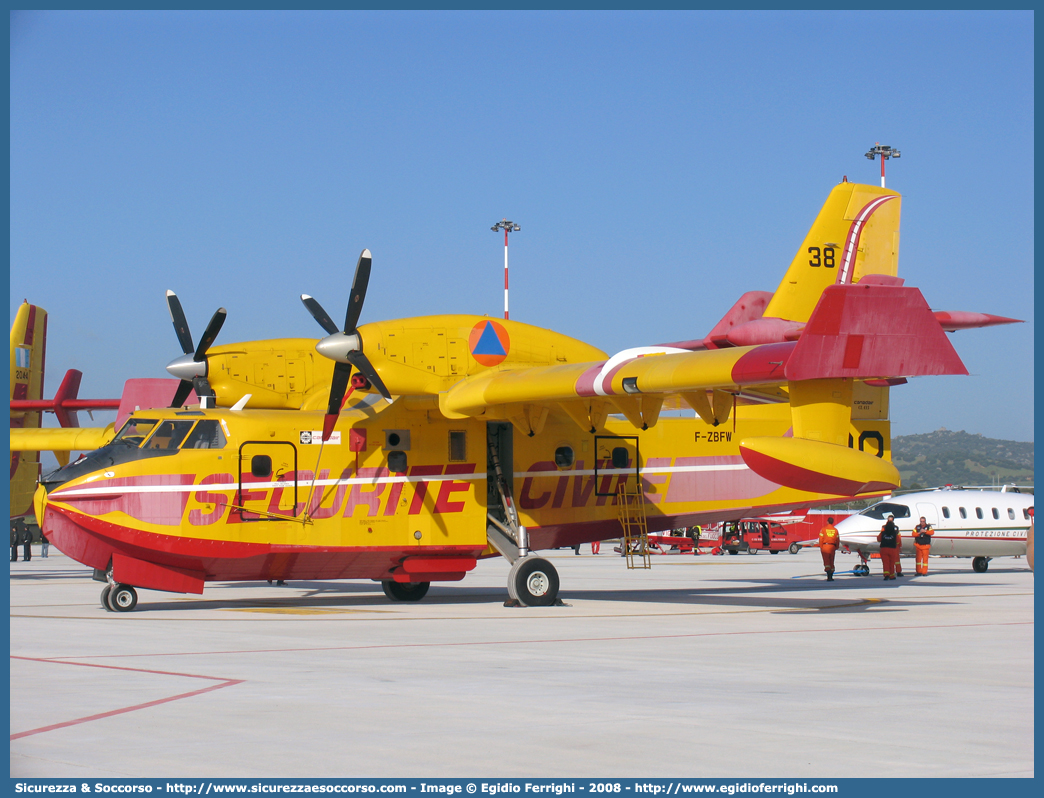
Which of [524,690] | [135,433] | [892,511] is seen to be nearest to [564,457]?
[135,433]

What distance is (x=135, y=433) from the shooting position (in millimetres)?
19406

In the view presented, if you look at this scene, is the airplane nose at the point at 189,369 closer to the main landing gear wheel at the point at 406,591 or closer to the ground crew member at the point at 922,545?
the main landing gear wheel at the point at 406,591

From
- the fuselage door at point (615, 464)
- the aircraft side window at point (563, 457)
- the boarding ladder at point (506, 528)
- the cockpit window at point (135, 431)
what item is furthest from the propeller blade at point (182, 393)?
the fuselage door at point (615, 464)

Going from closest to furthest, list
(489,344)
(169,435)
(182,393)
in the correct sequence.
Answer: (169,435)
(489,344)
(182,393)

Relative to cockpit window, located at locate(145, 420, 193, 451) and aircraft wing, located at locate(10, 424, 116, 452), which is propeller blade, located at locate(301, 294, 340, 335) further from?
aircraft wing, located at locate(10, 424, 116, 452)

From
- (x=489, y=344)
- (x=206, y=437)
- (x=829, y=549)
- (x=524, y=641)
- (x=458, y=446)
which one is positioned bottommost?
(x=829, y=549)

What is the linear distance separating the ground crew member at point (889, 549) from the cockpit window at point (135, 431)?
18694 mm

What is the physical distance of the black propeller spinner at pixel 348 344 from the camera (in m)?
19.0

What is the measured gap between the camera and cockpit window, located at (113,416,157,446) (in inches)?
760

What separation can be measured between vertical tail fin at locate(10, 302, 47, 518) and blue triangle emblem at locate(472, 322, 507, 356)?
724 inches

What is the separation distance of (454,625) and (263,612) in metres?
4.20

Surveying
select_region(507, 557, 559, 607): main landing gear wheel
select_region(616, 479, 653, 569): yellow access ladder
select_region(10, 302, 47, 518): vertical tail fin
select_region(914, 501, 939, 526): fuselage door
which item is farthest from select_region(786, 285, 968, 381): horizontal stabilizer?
select_region(10, 302, 47, 518): vertical tail fin

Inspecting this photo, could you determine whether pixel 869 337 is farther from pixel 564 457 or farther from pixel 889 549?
pixel 889 549

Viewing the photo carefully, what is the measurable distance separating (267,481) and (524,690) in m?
10.3
